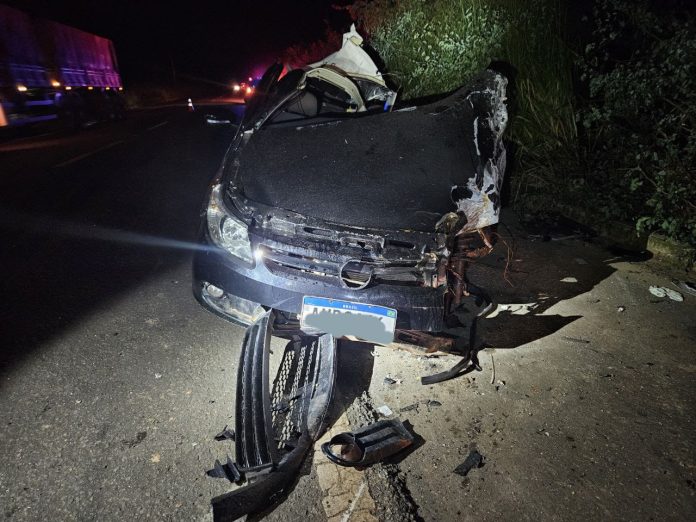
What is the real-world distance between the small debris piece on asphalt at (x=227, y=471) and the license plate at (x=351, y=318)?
0.74 metres

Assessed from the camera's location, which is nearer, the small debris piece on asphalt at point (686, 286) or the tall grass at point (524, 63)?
the small debris piece on asphalt at point (686, 286)

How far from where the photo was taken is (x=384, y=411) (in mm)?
2143

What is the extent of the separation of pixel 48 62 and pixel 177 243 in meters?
13.9

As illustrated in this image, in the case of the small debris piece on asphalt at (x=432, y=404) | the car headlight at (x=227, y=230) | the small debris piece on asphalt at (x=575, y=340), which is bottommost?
the small debris piece on asphalt at (x=432, y=404)

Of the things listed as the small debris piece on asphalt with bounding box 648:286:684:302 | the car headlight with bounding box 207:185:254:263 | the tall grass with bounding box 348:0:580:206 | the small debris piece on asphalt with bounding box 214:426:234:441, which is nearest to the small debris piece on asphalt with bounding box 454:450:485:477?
the small debris piece on asphalt with bounding box 214:426:234:441

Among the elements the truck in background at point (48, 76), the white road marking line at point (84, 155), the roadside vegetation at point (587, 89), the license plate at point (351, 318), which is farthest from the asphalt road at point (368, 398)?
the truck in background at point (48, 76)

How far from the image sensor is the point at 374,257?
6.54 ft

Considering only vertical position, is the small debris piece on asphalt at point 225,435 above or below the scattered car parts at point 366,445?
below

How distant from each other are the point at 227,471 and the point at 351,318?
90 centimetres

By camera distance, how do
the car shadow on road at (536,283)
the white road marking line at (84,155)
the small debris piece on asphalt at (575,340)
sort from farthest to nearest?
the white road marking line at (84,155) < the car shadow on road at (536,283) < the small debris piece on asphalt at (575,340)

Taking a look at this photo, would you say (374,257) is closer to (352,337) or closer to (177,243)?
(352,337)

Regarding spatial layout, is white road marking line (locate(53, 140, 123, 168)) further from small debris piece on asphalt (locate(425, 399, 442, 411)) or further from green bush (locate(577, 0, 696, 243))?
green bush (locate(577, 0, 696, 243))

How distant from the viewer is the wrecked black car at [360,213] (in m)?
2.01

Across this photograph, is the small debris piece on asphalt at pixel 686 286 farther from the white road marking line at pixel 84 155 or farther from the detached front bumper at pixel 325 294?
the white road marking line at pixel 84 155
